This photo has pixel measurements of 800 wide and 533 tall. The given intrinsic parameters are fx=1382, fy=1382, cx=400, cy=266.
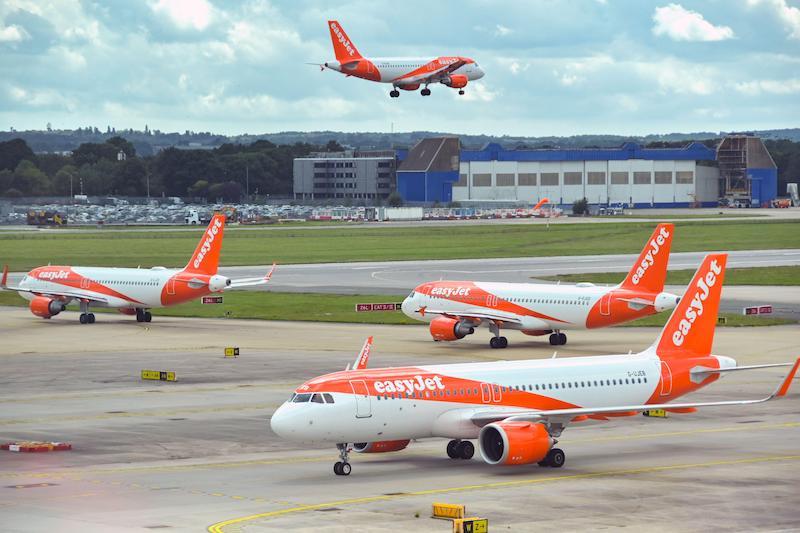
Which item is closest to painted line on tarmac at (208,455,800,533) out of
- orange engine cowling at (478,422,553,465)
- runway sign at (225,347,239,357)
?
orange engine cowling at (478,422,553,465)

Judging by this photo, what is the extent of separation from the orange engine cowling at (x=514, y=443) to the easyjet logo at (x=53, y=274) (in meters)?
67.5

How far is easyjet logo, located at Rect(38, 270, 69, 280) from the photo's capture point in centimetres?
10774

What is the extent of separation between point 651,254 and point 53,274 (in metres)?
50.0

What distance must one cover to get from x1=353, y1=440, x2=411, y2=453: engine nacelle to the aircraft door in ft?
7.08

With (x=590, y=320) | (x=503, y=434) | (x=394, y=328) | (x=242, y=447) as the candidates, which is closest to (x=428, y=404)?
(x=503, y=434)

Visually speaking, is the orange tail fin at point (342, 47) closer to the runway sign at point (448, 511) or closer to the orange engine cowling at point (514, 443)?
the orange engine cowling at point (514, 443)

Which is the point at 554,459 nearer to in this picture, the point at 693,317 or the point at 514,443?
the point at 514,443

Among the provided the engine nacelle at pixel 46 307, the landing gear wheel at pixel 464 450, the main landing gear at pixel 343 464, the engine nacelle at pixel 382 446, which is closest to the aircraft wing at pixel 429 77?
the engine nacelle at pixel 46 307

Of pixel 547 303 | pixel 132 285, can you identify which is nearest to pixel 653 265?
pixel 547 303

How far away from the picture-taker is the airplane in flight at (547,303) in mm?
82000

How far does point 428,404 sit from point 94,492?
37.6ft

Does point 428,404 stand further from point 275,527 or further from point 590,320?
point 590,320

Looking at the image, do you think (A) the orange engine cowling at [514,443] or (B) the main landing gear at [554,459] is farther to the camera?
(B) the main landing gear at [554,459]

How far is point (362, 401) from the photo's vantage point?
45.5 meters
